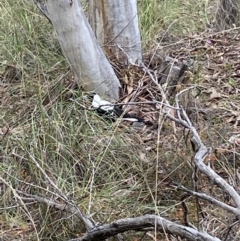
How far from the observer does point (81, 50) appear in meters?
4.33

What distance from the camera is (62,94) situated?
4445 mm

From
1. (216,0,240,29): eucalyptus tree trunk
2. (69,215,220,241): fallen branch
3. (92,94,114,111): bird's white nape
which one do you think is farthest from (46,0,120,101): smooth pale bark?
(216,0,240,29): eucalyptus tree trunk

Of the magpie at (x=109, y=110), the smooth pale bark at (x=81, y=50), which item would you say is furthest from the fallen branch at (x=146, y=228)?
the smooth pale bark at (x=81, y=50)

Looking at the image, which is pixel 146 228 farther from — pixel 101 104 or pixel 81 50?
pixel 81 50

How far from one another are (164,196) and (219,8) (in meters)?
3.42

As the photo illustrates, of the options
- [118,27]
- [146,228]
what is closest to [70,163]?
[146,228]

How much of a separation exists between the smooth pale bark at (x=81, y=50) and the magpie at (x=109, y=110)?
0.15 m

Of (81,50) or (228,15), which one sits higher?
(81,50)

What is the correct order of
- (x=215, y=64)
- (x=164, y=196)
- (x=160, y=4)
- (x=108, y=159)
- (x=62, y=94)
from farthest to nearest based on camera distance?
(x=160, y=4) → (x=215, y=64) → (x=62, y=94) → (x=108, y=159) → (x=164, y=196)

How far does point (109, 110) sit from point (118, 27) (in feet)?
3.18

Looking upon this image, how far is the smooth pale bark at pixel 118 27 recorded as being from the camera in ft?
16.0

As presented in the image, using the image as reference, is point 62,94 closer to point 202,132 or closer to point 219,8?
point 202,132

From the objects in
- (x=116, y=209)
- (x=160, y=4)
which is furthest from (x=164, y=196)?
(x=160, y=4)

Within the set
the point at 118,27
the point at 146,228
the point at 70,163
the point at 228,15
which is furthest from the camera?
the point at 228,15
